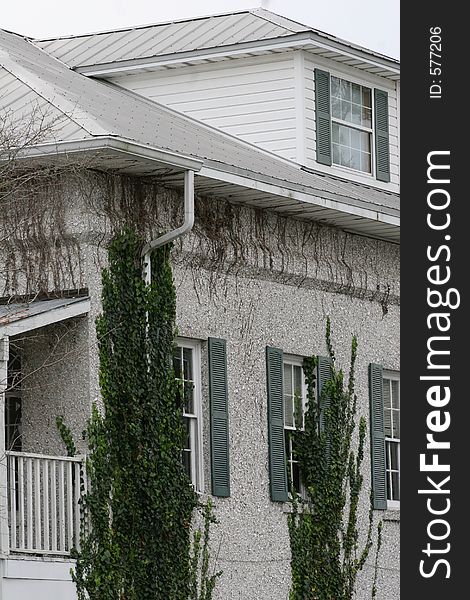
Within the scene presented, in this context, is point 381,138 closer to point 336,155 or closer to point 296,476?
point 336,155

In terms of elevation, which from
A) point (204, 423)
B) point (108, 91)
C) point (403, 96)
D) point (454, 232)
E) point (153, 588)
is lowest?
point (153, 588)

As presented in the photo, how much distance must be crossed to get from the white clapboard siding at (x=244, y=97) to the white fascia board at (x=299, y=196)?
5.89 feet

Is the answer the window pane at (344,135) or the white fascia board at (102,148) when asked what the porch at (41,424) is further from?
the window pane at (344,135)

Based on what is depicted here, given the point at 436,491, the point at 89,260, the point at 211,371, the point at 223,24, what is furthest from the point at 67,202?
the point at 223,24

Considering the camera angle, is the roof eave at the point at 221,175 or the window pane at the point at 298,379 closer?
the roof eave at the point at 221,175

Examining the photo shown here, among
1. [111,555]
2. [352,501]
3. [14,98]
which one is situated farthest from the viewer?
[352,501]

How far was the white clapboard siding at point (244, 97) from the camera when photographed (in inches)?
789

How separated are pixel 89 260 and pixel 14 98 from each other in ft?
6.40

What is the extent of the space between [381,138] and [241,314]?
4.61 meters

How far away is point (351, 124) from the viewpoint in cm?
2070

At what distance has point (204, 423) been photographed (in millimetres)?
16859

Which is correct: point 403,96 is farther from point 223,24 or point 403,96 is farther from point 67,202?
point 223,24

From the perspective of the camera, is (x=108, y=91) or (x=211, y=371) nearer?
(x=211, y=371)

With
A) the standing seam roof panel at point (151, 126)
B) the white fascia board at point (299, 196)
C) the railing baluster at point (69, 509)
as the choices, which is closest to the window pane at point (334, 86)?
the standing seam roof panel at point (151, 126)
